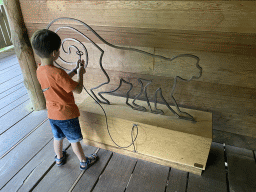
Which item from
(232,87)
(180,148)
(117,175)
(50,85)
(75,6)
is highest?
(75,6)

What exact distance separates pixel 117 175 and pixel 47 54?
2.79ft

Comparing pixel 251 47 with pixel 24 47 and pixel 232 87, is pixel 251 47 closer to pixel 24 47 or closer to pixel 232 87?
pixel 232 87

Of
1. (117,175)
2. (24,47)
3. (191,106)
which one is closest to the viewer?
(117,175)

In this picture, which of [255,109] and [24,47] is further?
[24,47]

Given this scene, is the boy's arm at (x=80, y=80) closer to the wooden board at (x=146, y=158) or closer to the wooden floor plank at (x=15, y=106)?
the wooden board at (x=146, y=158)

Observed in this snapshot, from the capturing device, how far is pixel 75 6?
1.29 m

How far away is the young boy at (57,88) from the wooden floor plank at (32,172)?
14cm

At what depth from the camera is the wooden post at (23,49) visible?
150 centimetres

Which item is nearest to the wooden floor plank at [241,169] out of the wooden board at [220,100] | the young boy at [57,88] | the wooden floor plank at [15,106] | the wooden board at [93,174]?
the wooden board at [220,100]

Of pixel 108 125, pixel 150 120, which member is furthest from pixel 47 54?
pixel 150 120

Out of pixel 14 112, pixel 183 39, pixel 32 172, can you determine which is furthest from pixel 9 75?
pixel 183 39

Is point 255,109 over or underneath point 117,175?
over

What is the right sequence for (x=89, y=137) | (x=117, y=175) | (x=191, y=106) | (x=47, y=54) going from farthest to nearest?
(x=89, y=137) → (x=191, y=106) → (x=117, y=175) → (x=47, y=54)

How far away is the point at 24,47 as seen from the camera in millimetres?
1636
